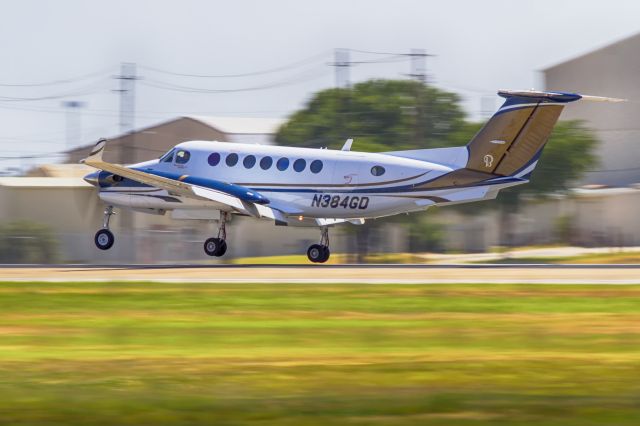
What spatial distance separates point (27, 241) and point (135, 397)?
40774mm

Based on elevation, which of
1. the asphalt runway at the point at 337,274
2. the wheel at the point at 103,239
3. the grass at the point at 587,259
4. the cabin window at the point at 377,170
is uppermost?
the cabin window at the point at 377,170

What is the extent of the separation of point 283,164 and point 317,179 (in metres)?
1.38

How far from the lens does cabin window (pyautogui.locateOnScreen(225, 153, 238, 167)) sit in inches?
1666

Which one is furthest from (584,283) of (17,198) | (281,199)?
(17,198)

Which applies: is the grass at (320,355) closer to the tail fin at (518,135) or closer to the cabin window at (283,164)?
the tail fin at (518,135)

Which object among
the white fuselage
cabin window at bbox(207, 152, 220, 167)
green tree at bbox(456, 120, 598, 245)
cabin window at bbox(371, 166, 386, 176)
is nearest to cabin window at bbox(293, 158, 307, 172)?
the white fuselage

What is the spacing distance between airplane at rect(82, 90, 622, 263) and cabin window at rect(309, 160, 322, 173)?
0.12ft

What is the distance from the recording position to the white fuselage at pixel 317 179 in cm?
4047

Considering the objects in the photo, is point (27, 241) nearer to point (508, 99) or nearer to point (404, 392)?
point (508, 99)

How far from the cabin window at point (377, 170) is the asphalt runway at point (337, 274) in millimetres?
3296

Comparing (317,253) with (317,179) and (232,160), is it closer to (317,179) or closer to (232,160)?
(317,179)

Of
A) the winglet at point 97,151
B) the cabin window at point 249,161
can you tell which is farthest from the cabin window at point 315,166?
the winglet at point 97,151

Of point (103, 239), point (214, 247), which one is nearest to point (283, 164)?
point (214, 247)

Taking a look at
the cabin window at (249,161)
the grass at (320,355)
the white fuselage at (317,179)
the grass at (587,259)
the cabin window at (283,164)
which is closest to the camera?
the grass at (320,355)
